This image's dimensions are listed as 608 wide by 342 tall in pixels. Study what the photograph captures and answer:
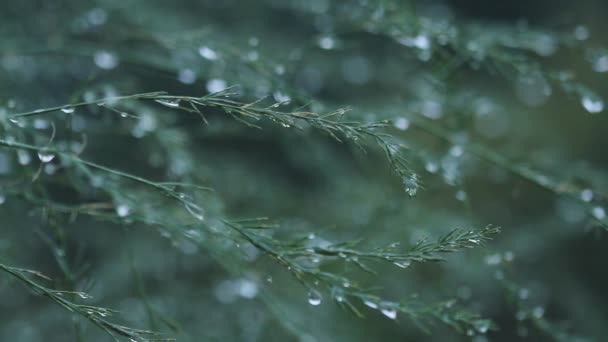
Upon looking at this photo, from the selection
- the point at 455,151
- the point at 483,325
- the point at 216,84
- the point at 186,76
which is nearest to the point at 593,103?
the point at 455,151

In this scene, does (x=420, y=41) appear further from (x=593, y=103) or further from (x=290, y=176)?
(x=290, y=176)

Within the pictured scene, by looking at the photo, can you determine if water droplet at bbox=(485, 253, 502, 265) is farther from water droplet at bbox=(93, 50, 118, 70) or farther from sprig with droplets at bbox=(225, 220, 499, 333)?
water droplet at bbox=(93, 50, 118, 70)

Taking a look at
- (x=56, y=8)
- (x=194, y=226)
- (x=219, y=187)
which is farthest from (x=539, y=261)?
(x=56, y=8)

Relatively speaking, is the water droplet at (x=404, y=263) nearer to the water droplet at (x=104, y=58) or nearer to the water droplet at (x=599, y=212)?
the water droplet at (x=599, y=212)

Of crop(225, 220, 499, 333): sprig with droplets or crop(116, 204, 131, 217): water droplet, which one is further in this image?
crop(116, 204, 131, 217): water droplet

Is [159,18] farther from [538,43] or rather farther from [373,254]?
[373,254]

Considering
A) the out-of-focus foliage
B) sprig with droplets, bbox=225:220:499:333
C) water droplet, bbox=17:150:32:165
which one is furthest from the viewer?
water droplet, bbox=17:150:32:165

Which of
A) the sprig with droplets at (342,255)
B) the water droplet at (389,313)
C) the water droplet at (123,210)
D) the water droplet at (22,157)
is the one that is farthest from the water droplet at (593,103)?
the water droplet at (22,157)

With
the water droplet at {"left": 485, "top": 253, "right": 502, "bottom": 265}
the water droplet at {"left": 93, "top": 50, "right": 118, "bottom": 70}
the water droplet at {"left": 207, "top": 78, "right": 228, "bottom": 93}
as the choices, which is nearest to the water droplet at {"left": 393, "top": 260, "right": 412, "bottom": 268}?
the water droplet at {"left": 485, "top": 253, "right": 502, "bottom": 265}
